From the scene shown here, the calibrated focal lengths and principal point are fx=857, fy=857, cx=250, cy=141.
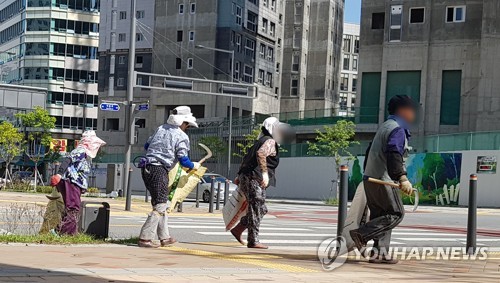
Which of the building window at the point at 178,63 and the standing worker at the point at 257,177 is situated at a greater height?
the building window at the point at 178,63

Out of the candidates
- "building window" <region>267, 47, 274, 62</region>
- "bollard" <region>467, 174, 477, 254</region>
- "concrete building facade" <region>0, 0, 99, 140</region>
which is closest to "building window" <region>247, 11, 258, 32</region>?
"building window" <region>267, 47, 274, 62</region>

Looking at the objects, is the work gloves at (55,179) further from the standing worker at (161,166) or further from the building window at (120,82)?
the building window at (120,82)

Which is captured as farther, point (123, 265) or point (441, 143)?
point (441, 143)

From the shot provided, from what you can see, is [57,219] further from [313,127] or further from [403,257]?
[313,127]

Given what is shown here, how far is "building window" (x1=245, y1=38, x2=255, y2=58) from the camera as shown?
299ft

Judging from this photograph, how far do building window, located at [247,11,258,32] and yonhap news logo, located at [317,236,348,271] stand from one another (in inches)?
3210

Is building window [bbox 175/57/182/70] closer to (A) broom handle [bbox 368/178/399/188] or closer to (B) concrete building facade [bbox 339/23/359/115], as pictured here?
(B) concrete building facade [bbox 339/23/359/115]

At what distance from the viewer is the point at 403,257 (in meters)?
10.1

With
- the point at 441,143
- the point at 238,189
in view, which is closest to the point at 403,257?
the point at 238,189

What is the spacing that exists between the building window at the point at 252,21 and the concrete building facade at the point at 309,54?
1621 cm

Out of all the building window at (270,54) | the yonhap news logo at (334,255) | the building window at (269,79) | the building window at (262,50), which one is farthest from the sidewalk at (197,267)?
the building window at (270,54)

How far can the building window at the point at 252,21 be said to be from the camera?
91.0m

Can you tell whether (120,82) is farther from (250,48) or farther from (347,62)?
(347,62)

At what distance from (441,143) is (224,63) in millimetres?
46835
